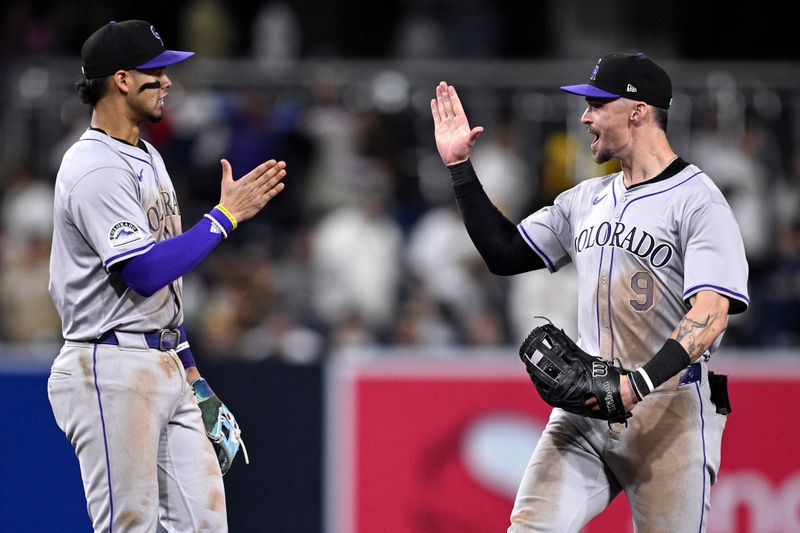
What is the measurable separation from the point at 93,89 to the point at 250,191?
0.73 m

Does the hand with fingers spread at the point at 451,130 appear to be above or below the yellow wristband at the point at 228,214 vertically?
above

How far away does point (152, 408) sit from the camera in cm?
478

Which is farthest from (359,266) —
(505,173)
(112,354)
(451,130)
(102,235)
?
(102,235)

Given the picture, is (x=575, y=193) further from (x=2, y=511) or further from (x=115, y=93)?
(x=2, y=511)

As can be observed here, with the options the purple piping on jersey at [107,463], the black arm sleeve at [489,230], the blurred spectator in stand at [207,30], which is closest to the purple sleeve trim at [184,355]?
the purple piping on jersey at [107,463]

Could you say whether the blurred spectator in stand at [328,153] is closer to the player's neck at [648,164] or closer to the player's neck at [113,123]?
the player's neck at [113,123]

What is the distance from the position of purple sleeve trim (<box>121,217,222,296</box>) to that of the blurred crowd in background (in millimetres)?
4412

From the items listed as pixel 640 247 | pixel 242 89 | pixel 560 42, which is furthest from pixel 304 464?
pixel 560 42

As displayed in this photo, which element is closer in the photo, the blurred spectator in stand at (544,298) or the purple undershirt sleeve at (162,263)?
the purple undershirt sleeve at (162,263)

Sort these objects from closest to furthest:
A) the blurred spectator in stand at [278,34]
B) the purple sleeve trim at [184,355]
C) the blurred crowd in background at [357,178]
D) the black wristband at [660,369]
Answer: the black wristband at [660,369]
the purple sleeve trim at [184,355]
the blurred crowd in background at [357,178]
the blurred spectator in stand at [278,34]

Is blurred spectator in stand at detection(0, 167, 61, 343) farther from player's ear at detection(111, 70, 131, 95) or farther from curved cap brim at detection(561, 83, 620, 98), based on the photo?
curved cap brim at detection(561, 83, 620, 98)

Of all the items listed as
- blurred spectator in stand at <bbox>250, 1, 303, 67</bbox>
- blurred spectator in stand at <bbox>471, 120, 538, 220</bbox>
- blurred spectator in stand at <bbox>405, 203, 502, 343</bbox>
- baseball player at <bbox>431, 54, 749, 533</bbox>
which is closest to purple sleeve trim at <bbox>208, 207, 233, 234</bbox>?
baseball player at <bbox>431, 54, 749, 533</bbox>

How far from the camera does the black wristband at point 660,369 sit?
4449 millimetres

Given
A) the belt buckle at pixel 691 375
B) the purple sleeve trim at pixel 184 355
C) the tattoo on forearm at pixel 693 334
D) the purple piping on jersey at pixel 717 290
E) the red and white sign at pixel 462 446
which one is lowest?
the red and white sign at pixel 462 446
